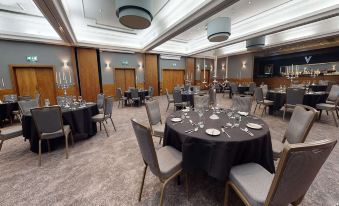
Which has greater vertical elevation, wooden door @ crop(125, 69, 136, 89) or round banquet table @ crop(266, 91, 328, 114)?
wooden door @ crop(125, 69, 136, 89)

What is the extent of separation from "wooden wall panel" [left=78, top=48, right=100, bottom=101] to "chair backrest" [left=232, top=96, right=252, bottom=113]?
7995mm

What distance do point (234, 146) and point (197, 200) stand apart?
0.82 m

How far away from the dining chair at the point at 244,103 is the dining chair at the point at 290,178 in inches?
78.6

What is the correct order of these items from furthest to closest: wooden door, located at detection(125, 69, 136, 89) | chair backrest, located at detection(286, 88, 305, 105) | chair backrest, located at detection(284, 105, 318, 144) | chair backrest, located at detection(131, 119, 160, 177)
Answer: wooden door, located at detection(125, 69, 136, 89) < chair backrest, located at detection(286, 88, 305, 105) < chair backrest, located at detection(284, 105, 318, 144) < chair backrest, located at detection(131, 119, 160, 177)

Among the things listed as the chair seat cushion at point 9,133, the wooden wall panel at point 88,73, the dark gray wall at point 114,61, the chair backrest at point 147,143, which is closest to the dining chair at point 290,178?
the chair backrest at point 147,143

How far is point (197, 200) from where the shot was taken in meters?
1.76

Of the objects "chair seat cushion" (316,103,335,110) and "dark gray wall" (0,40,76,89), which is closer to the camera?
"chair seat cushion" (316,103,335,110)

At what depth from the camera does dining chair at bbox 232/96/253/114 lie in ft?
10.2

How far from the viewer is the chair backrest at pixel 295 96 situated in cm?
419

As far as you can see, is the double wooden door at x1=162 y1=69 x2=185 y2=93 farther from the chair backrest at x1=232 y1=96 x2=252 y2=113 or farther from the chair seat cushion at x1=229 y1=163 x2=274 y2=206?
the chair seat cushion at x1=229 y1=163 x2=274 y2=206

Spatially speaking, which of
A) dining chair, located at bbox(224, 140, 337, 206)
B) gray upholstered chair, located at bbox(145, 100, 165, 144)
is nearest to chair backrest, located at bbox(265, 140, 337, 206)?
dining chair, located at bbox(224, 140, 337, 206)

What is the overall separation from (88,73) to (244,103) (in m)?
8.27

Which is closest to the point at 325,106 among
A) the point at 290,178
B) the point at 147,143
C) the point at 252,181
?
the point at 252,181

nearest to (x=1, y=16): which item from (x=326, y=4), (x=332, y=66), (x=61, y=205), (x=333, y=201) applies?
(x=61, y=205)
